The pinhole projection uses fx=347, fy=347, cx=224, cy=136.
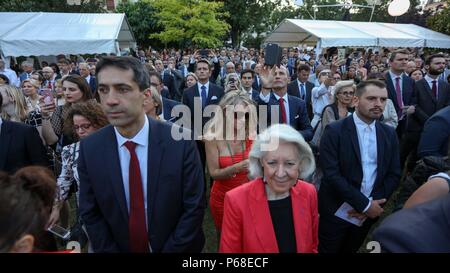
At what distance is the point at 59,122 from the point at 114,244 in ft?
7.49

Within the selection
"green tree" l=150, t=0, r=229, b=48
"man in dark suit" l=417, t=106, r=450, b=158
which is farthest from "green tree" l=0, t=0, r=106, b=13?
"man in dark suit" l=417, t=106, r=450, b=158

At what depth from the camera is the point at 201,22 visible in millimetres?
29188

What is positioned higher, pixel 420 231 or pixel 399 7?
pixel 399 7

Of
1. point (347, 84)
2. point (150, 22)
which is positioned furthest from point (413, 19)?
point (347, 84)

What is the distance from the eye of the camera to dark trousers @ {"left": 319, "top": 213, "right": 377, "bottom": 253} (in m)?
3.22

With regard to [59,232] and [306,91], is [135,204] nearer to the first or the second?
[59,232]

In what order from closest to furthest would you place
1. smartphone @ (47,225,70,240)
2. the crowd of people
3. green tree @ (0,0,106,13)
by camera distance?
1. the crowd of people
2. smartphone @ (47,225,70,240)
3. green tree @ (0,0,106,13)

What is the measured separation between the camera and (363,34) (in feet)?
→ 62.6

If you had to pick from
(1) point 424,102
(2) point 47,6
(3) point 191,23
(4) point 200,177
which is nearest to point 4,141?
(4) point 200,177

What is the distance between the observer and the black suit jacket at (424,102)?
5406 mm

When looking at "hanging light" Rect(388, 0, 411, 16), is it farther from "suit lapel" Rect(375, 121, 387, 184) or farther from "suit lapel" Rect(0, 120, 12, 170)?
"suit lapel" Rect(0, 120, 12, 170)

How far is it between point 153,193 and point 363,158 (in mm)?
1891

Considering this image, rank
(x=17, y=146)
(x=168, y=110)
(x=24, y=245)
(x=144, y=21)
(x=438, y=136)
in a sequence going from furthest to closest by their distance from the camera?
(x=144, y=21) → (x=168, y=110) → (x=17, y=146) → (x=438, y=136) → (x=24, y=245)
